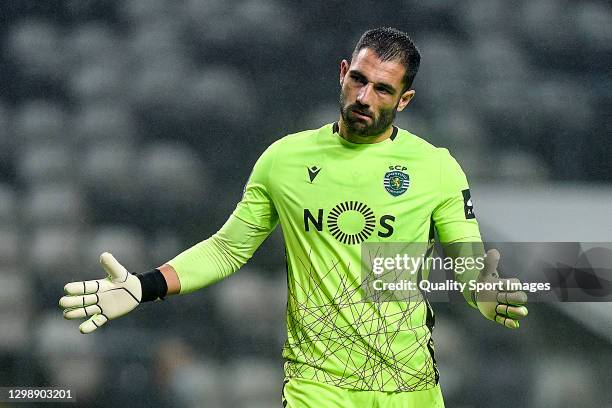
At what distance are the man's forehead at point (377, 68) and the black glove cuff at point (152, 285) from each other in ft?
2.73

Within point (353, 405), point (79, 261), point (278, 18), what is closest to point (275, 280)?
point (79, 261)

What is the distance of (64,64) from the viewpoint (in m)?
3.92

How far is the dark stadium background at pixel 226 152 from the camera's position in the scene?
3834 millimetres

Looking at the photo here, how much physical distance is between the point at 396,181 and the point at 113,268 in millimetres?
853

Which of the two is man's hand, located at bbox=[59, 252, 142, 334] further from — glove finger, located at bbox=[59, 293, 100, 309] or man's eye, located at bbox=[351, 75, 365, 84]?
man's eye, located at bbox=[351, 75, 365, 84]

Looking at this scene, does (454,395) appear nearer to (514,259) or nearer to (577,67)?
(514,259)

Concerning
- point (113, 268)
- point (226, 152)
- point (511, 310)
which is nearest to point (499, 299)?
point (511, 310)

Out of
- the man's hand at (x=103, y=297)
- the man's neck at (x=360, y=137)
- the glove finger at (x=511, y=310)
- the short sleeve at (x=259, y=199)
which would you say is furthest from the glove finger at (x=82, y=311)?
the glove finger at (x=511, y=310)

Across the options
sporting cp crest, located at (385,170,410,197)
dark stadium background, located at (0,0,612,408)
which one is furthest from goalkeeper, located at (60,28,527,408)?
dark stadium background, located at (0,0,612,408)

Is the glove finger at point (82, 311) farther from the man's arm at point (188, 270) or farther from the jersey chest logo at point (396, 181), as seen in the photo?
the jersey chest logo at point (396, 181)

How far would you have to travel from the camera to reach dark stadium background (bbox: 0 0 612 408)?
151 inches

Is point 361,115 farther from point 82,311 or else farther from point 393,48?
point 82,311

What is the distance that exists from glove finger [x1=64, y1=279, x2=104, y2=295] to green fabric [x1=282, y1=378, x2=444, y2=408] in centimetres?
61

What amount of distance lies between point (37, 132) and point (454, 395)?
213 centimetres
